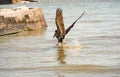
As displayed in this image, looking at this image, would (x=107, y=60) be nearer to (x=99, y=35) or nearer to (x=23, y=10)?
(x=99, y=35)

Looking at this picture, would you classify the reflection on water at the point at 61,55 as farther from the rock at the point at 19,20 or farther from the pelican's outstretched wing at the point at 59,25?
the rock at the point at 19,20

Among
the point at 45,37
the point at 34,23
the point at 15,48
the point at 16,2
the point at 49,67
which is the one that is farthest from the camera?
the point at 16,2

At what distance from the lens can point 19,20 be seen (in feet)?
64.1

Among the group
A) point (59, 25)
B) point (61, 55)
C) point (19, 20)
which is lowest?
point (19, 20)

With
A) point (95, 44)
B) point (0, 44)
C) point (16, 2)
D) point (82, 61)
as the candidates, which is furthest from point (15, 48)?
point (16, 2)

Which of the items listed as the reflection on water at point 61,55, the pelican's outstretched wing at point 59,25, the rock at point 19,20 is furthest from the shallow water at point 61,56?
the rock at point 19,20

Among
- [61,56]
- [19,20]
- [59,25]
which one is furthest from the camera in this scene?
[19,20]

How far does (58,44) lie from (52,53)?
60.0 inches

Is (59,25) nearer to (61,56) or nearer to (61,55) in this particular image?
(61,55)

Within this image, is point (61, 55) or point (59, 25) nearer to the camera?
point (61, 55)

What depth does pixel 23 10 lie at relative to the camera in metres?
20.4

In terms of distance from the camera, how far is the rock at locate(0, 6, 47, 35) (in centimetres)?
1862

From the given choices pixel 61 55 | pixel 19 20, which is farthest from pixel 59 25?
pixel 19 20

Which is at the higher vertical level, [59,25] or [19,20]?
[59,25]
